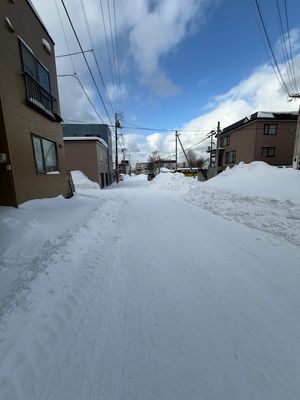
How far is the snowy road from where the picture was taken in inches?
61.1

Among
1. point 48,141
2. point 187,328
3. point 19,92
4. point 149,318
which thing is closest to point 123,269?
point 149,318

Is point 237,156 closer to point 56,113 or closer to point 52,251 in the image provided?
point 56,113

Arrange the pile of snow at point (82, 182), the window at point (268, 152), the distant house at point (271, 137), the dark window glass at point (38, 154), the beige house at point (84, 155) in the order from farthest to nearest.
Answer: the window at point (268, 152), the distant house at point (271, 137), the beige house at point (84, 155), the pile of snow at point (82, 182), the dark window glass at point (38, 154)

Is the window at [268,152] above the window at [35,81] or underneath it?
underneath

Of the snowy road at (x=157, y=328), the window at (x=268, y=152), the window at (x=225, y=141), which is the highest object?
the window at (x=225, y=141)

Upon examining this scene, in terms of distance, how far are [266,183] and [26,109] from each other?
10362mm

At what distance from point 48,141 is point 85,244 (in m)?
6.11

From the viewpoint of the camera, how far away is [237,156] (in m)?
27.8

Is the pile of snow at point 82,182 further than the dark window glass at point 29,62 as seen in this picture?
Yes

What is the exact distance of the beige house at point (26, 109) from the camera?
521 cm

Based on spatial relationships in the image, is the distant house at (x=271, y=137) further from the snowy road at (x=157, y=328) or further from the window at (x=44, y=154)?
the snowy road at (x=157, y=328)

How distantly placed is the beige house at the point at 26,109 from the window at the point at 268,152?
957 inches

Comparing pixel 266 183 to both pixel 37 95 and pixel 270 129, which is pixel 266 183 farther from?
pixel 270 129

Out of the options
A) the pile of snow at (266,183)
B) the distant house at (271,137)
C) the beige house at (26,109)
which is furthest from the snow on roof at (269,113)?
the beige house at (26,109)
